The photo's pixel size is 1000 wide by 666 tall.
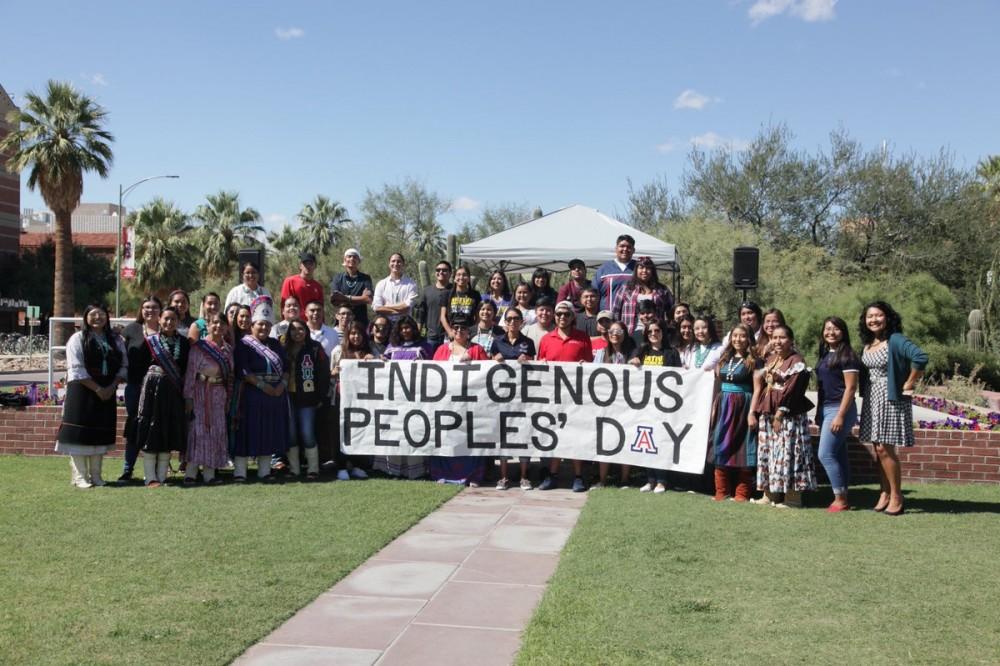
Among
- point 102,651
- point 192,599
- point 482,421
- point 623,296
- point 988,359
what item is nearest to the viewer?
point 102,651

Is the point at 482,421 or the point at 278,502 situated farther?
the point at 482,421

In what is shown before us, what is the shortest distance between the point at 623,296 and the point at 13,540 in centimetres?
641

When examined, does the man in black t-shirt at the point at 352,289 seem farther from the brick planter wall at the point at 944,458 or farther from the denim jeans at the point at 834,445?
the brick planter wall at the point at 944,458

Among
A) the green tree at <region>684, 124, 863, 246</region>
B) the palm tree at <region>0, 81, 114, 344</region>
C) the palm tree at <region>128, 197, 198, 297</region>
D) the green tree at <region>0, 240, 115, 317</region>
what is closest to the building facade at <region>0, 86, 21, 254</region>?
the green tree at <region>0, 240, 115, 317</region>

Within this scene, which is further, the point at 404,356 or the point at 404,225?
the point at 404,225

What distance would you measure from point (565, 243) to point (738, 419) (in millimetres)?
5840

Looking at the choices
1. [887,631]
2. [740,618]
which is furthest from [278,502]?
[887,631]

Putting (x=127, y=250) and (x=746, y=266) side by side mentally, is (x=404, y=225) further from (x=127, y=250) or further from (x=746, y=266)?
(x=746, y=266)

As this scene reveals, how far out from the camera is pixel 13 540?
645cm

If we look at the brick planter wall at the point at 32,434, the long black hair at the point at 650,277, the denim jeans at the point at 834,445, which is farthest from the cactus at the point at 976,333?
the brick planter wall at the point at 32,434

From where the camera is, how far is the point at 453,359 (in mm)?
9328

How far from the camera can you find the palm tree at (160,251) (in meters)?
47.8

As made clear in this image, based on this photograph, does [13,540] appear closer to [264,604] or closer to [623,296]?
[264,604]

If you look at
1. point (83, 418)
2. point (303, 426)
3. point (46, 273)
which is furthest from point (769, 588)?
point (46, 273)
